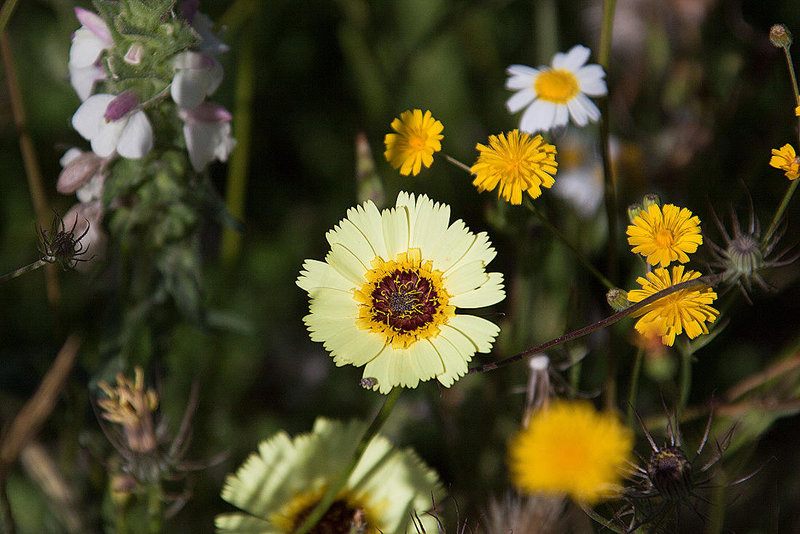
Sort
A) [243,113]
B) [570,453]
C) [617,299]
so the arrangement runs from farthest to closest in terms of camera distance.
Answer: [243,113], [617,299], [570,453]

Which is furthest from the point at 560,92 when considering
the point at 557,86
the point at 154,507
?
the point at 154,507

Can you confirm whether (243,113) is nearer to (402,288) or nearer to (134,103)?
(134,103)

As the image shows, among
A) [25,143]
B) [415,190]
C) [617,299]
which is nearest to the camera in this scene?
[617,299]

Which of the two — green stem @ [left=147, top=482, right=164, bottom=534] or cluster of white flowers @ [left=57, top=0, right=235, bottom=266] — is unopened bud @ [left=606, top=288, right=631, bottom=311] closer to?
cluster of white flowers @ [left=57, top=0, right=235, bottom=266]

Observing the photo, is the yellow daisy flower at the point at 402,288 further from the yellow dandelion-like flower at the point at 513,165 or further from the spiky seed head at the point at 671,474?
the spiky seed head at the point at 671,474

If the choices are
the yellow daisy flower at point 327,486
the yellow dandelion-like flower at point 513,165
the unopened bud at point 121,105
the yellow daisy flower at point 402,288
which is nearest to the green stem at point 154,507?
the yellow daisy flower at point 327,486

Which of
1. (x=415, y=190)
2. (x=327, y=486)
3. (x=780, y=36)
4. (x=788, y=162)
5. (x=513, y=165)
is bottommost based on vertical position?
(x=327, y=486)

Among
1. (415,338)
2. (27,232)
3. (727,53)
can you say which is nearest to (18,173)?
(27,232)
